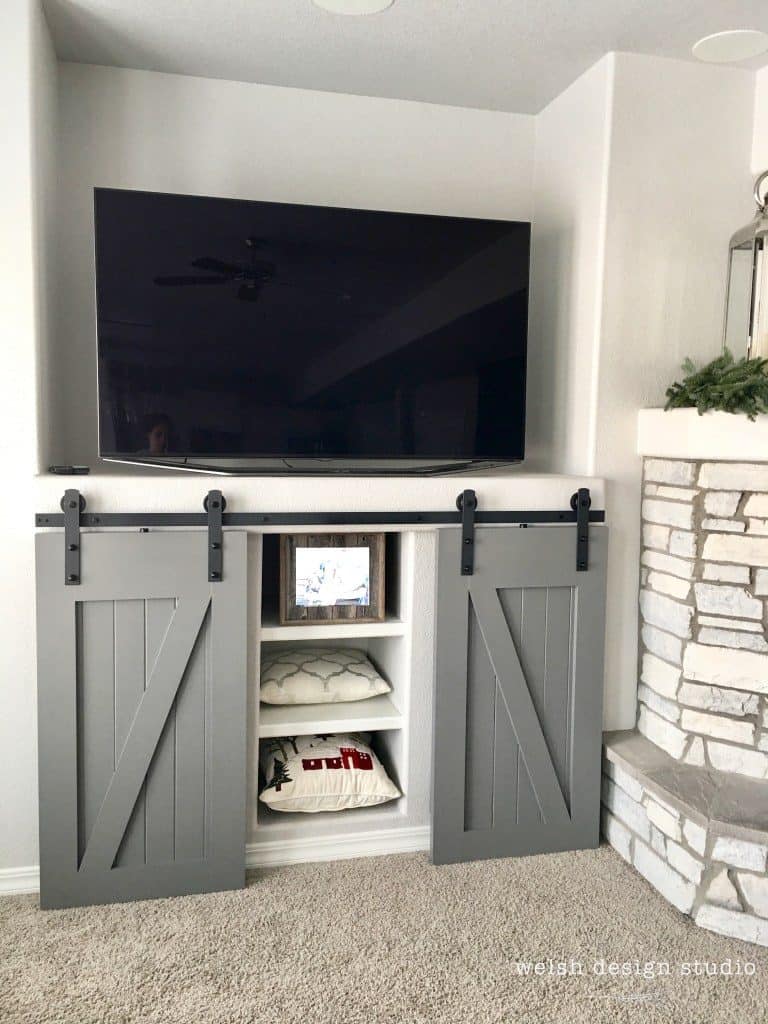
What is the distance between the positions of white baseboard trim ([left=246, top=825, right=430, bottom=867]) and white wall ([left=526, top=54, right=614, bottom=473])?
1.23 m

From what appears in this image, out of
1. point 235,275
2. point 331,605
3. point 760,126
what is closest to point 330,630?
point 331,605

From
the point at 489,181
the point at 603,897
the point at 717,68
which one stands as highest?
the point at 717,68

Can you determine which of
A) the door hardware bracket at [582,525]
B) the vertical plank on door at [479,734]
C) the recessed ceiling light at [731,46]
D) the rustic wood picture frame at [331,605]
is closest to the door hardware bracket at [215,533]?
the rustic wood picture frame at [331,605]

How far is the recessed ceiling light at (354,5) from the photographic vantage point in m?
2.19

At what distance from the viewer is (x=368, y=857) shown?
2496 mm

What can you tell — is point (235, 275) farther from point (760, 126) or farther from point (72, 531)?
point (760, 126)

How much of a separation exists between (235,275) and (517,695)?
1.43m

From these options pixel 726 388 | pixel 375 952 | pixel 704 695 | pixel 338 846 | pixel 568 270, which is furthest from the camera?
pixel 568 270

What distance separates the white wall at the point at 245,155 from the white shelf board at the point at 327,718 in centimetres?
99

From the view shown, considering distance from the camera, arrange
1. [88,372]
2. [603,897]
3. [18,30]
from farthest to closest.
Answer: [88,372] → [603,897] → [18,30]

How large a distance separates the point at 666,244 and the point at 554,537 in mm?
953

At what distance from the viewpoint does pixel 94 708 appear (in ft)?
7.30

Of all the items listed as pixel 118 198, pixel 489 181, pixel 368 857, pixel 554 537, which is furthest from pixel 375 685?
pixel 489 181

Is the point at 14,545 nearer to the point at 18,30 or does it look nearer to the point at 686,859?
the point at 18,30
